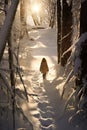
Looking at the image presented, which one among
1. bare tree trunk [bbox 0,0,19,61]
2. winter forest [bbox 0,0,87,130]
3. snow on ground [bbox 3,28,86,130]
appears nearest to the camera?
bare tree trunk [bbox 0,0,19,61]

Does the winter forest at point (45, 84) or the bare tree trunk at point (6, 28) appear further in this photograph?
the winter forest at point (45, 84)

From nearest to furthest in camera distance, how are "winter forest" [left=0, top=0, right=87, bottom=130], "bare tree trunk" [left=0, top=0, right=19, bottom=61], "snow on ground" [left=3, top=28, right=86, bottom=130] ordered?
"bare tree trunk" [left=0, top=0, right=19, bottom=61], "winter forest" [left=0, top=0, right=87, bottom=130], "snow on ground" [left=3, top=28, right=86, bottom=130]

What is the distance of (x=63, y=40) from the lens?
16.6 meters

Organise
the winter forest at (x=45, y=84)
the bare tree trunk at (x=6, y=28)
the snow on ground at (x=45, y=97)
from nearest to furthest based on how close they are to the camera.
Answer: the bare tree trunk at (x=6, y=28) < the winter forest at (x=45, y=84) < the snow on ground at (x=45, y=97)

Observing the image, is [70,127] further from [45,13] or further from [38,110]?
[45,13]

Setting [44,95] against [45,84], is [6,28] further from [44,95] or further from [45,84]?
[45,84]

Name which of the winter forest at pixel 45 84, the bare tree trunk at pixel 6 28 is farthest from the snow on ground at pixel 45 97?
the bare tree trunk at pixel 6 28

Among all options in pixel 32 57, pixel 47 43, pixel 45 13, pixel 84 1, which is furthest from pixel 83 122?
pixel 45 13

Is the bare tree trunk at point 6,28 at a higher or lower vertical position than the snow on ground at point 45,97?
higher

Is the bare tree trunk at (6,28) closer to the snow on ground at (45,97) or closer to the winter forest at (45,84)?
the winter forest at (45,84)

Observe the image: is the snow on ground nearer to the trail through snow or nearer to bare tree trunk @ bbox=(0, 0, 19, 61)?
the trail through snow

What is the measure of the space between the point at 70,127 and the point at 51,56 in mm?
11877

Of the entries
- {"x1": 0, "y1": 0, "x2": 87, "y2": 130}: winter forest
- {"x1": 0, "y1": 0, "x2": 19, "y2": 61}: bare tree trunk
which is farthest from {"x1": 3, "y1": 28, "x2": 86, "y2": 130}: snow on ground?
{"x1": 0, "y1": 0, "x2": 19, "y2": 61}: bare tree trunk

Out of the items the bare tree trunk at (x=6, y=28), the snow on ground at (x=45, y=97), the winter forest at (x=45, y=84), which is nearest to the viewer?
the bare tree trunk at (x=6, y=28)
